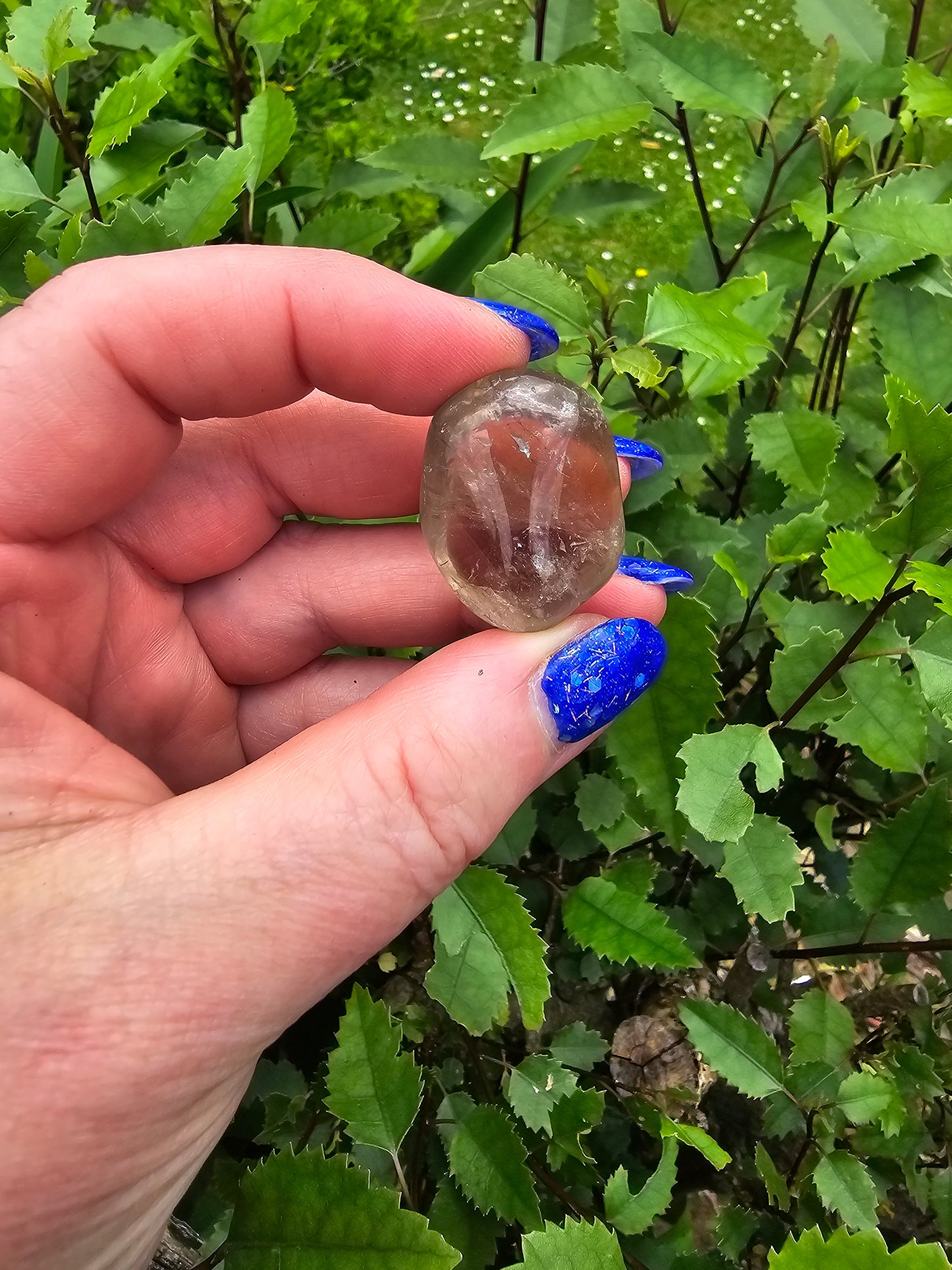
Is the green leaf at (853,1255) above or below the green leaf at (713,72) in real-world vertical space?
below

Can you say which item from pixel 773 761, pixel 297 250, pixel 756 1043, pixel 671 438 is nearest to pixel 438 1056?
pixel 756 1043

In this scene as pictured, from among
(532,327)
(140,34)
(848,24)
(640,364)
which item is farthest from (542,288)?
(140,34)

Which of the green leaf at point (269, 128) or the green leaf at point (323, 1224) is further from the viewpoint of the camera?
the green leaf at point (269, 128)

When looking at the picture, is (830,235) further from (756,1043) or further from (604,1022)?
(604,1022)

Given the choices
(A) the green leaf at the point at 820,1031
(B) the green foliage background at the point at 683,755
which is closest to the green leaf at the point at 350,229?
(B) the green foliage background at the point at 683,755

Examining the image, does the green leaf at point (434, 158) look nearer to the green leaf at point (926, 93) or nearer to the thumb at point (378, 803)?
the green leaf at point (926, 93)

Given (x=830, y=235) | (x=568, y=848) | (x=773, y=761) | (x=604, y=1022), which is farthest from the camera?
(x=604, y=1022)
